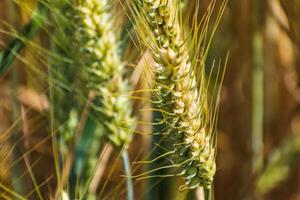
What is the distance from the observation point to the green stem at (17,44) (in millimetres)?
1055

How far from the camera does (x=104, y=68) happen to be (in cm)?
102

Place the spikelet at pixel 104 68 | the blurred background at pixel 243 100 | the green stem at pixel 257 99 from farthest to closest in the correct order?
1. the blurred background at pixel 243 100
2. the green stem at pixel 257 99
3. the spikelet at pixel 104 68

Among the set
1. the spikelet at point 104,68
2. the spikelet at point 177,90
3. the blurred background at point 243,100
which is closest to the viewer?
the spikelet at point 177,90

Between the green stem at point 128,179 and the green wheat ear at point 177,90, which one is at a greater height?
the green wheat ear at point 177,90

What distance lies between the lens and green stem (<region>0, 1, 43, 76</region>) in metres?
1.05

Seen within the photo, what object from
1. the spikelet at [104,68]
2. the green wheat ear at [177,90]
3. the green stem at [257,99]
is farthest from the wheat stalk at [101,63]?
the green stem at [257,99]

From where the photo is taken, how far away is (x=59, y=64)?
45.0 inches

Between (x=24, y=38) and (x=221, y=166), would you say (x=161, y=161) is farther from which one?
(x=221, y=166)

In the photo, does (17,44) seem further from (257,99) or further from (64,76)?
(257,99)

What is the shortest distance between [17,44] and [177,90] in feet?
1.05

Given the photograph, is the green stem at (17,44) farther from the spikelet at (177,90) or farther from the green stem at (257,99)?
the green stem at (257,99)

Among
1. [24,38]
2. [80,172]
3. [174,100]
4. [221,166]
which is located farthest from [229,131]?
[174,100]

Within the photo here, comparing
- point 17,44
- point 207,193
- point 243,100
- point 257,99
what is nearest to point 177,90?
point 207,193

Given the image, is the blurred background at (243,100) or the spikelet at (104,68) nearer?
the spikelet at (104,68)
